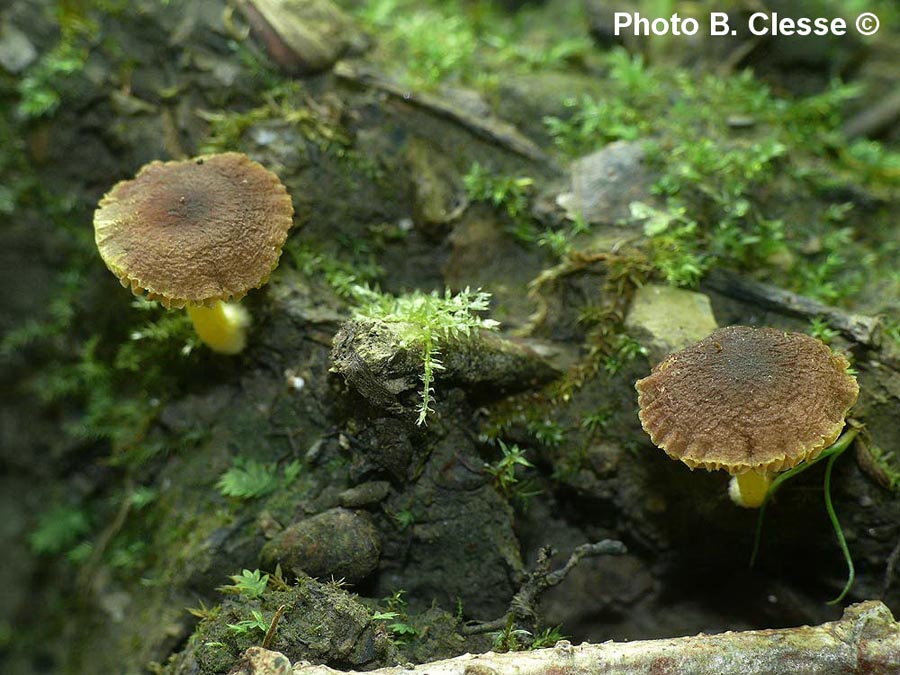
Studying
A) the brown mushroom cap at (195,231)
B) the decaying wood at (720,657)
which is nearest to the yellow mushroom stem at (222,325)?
the brown mushroom cap at (195,231)

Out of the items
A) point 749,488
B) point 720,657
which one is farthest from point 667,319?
point 720,657

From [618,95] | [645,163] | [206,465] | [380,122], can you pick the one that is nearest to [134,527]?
[206,465]

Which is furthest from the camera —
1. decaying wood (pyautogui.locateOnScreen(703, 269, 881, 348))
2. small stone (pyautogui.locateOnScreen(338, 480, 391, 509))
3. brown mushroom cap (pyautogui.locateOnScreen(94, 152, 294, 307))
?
decaying wood (pyautogui.locateOnScreen(703, 269, 881, 348))

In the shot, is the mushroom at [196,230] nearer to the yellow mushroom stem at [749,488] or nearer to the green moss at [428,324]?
the green moss at [428,324]

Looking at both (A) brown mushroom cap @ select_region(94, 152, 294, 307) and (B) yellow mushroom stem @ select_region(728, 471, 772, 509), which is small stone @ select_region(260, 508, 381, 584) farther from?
(B) yellow mushroom stem @ select_region(728, 471, 772, 509)

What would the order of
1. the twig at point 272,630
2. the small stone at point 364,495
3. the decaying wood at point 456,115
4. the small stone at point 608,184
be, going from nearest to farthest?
the twig at point 272,630 → the small stone at point 364,495 → the small stone at point 608,184 → the decaying wood at point 456,115

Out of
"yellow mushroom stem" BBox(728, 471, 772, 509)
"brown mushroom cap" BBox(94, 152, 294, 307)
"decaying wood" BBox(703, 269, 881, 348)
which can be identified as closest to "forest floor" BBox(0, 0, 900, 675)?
"decaying wood" BBox(703, 269, 881, 348)

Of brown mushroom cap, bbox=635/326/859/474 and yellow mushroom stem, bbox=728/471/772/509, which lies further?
yellow mushroom stem, bbox=728/471/772/509
